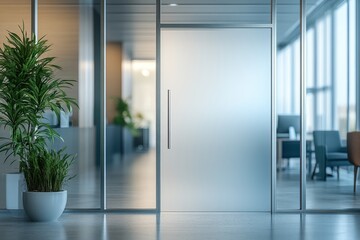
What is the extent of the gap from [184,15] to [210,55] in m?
0.49

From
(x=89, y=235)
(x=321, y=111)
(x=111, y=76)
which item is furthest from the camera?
(x=111, y=76)

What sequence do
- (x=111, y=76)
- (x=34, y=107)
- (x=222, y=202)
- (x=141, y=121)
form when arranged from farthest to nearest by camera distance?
(x=141, y=121), (x=111, y=76), (x=222, y=202), (x=34, y=107)

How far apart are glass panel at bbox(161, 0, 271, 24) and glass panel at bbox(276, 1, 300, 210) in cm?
26

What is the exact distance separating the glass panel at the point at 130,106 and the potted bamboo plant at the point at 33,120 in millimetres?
947

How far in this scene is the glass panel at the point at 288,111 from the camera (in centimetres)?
604

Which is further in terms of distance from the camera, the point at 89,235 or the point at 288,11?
the point at 288,11

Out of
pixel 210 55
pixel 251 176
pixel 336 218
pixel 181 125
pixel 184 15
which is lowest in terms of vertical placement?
pixel 336 218

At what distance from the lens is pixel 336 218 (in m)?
5.36

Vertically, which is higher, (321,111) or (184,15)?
(184,15)

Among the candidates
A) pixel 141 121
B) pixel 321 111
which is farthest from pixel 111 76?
pixel 321 111

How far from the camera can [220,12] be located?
18.9 ft

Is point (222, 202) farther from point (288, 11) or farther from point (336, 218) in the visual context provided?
point (288, 11)

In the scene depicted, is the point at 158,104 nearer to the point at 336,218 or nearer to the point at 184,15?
the point at 184,15

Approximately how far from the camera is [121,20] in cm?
723
